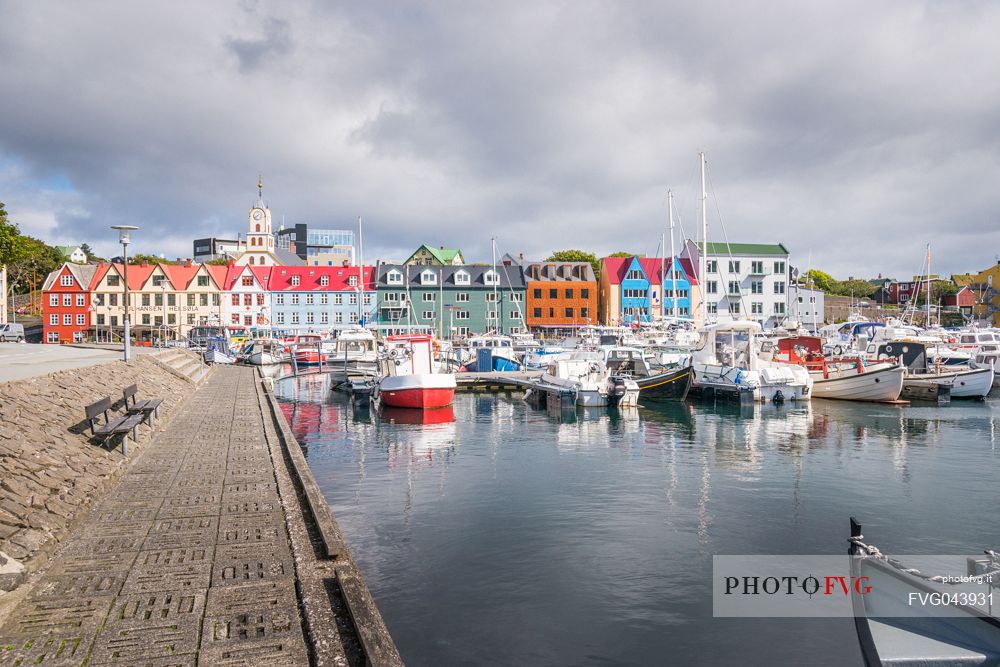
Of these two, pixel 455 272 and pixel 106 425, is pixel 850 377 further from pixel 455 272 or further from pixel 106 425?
pixel 455 272

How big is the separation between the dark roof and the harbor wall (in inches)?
2762

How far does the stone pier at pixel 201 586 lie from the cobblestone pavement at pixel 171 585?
2 centimetres

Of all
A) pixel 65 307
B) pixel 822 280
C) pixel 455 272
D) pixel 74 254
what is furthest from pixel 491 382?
pixel 74 254

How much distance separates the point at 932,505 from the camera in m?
16.8

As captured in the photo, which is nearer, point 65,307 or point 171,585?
point 171,585

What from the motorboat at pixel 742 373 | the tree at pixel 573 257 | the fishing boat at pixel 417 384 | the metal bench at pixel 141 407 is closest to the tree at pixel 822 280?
the tree at pixel 573 257

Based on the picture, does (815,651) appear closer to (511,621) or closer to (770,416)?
(511,621)

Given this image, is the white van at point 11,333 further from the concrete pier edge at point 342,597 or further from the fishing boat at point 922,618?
the fishing boat at point 922,618

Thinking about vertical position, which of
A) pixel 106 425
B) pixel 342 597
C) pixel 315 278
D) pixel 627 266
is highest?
pixel 627 266

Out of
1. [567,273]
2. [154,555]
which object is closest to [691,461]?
[154,555]

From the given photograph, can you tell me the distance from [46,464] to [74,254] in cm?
15551

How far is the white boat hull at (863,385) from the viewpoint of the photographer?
37.9 meters

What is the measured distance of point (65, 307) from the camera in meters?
88.3

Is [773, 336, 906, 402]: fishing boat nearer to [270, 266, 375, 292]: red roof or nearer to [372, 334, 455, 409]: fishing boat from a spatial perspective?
[372, 334, 455, 409]: fishing boat
